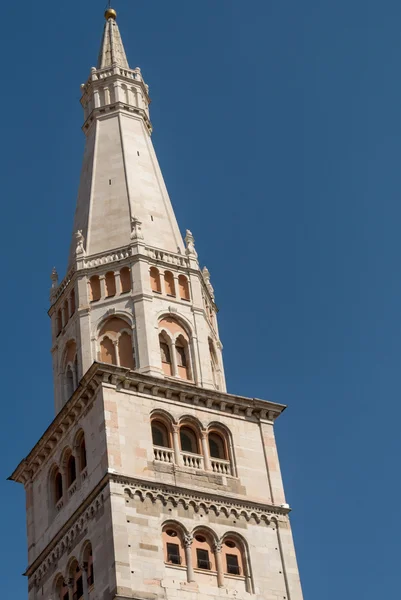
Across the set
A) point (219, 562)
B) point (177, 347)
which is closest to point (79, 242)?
point (177, 347)

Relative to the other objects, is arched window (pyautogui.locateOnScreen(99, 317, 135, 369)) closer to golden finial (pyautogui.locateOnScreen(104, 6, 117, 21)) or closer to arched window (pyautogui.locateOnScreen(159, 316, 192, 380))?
arched window (pyautogui.locateOnScreen(159, 316, 192, 380))

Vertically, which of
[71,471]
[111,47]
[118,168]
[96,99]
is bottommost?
[71,471]

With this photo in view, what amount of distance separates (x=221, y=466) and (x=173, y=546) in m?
4.48

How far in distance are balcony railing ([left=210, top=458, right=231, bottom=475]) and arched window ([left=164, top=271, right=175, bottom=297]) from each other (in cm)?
778

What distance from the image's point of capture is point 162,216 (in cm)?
5878

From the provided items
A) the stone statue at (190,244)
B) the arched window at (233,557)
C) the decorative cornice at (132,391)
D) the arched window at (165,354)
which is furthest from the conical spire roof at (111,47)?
the arched window at (233,557)

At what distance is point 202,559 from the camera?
48469 millimetres

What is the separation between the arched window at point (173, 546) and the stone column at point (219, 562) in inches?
52.9

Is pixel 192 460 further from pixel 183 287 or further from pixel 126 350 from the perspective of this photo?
pixel 183 287

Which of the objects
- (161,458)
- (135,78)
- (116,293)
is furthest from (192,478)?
(135,78)

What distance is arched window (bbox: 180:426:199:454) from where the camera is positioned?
5128 centimetres

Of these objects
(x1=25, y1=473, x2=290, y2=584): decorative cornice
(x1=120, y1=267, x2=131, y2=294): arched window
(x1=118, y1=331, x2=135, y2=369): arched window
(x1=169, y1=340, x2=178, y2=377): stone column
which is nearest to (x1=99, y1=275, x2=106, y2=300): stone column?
(x1=120, y1=267, x2=131, y2=294): arched window

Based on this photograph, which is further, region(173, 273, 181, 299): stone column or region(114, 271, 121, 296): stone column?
region(173, 273, 181, 299): stone column

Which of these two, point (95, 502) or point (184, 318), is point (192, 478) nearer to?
point (95, 502)
